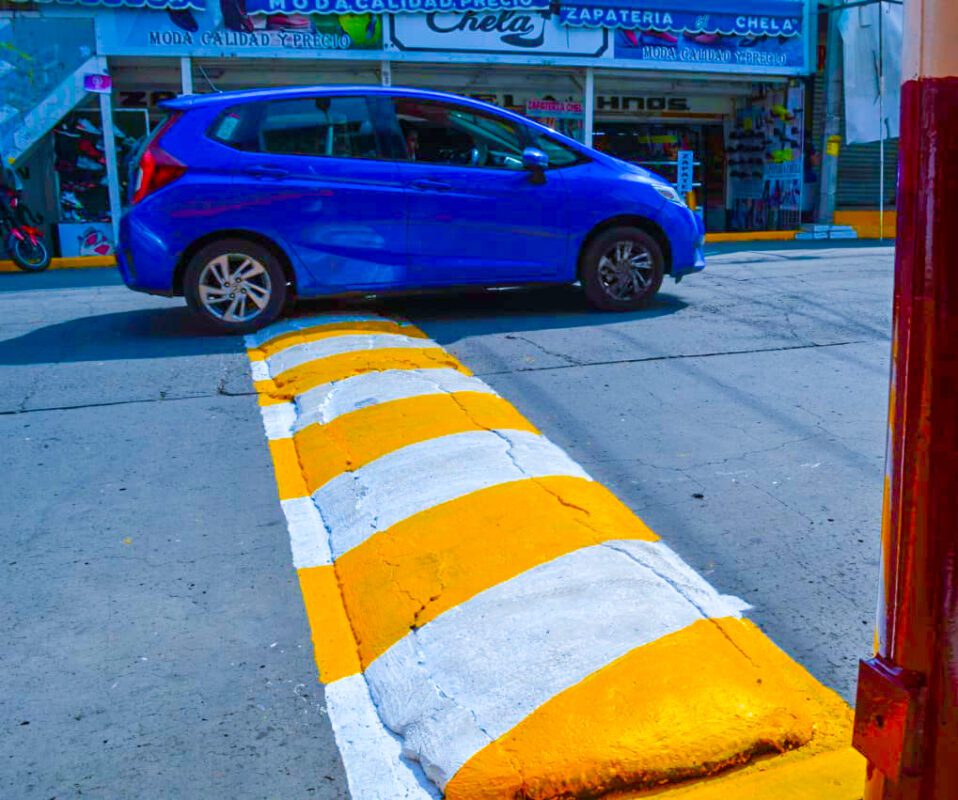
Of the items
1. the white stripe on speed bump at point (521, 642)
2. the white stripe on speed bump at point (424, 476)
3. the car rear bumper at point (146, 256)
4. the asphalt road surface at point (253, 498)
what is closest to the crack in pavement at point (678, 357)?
the asphalt road surface at point (253, 498)

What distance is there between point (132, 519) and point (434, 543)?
1.38m

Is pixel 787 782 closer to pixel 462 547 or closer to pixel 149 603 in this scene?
pixel 462 547

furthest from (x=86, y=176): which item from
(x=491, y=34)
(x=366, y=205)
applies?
(x=366, y=205)

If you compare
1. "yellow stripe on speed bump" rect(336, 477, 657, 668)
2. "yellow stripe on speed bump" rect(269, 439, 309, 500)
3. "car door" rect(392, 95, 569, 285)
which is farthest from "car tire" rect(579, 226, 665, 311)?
"yellow stripe on speed bump" rect(336, 477, 657, 668)

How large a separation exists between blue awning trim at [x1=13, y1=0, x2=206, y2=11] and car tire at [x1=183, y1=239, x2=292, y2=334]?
9685 mm

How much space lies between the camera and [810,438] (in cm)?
514

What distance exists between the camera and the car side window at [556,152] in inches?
318

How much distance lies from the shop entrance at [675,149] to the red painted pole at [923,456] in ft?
62.3

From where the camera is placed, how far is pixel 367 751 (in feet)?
8.78

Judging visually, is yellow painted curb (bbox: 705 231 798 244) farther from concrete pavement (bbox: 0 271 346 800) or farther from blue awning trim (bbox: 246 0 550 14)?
concrete pavement (bbox: 0 271 346 800)

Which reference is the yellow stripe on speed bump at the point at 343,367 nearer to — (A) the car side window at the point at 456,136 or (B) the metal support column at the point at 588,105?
(A) the car side window at the point at 456,136

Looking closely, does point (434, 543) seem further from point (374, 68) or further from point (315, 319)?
point (374, 68)

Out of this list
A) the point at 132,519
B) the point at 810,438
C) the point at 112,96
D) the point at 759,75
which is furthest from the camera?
the point at 759,75

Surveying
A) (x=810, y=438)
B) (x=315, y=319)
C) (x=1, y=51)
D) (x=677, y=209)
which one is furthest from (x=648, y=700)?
(x=1, y=51)
